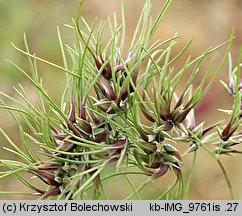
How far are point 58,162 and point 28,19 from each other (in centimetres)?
156

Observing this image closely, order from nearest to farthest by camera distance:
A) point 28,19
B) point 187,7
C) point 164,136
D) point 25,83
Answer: point 164,136 < point 25,83 < point 28,19 < point 187,7

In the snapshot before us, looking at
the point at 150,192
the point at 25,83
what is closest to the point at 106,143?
the point at 150,192

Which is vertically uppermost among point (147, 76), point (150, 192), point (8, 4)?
point (8, 4)

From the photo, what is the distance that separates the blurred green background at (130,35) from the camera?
1950 millimetres

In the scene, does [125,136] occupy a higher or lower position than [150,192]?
lower

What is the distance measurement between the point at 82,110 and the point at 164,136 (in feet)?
0.35

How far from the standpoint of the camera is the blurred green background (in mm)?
1950

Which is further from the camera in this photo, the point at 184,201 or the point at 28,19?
the point at 28,19

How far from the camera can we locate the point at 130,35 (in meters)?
2.46

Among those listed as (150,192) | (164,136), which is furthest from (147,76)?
(150,192)

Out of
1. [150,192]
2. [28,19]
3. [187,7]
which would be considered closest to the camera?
[150,192]

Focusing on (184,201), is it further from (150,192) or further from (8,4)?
(8,4)

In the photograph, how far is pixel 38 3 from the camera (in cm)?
230

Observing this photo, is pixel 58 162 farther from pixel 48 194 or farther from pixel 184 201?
pixel 184 201
